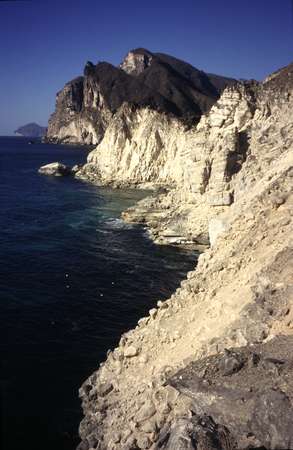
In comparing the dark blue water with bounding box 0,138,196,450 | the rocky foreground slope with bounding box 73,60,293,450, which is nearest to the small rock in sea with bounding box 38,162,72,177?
the dark blue water with bounding box 0,138,196,450

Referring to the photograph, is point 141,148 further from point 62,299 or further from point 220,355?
point 220,355

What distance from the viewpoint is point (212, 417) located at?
510 inches

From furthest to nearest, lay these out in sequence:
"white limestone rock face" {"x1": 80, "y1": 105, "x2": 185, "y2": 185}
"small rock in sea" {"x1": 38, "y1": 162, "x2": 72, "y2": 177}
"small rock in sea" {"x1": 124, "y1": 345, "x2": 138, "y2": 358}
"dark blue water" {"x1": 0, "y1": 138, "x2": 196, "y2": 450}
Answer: "small rock in sea" {"x1": 38, "y1": 162, "x2": 72, "y2": 177}, "white limestone rock face" {"x1": 80, "y1": 105, "x2": 185, "y2": 185}, "dark blue water" {"x1": 0, "y1": 138, "x2": 196, "y2": 450}, "small rock in sea" {"x1": 124, "y1": 345, "x2": 138, "y2": 358}

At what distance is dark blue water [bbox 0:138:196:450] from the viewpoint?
2053 cm

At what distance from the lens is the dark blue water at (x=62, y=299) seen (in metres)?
20.5

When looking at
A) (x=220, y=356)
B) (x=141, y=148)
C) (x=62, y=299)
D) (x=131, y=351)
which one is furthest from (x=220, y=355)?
(x=141, y=148)

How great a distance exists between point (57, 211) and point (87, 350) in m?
40.1

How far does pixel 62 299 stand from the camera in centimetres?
3309

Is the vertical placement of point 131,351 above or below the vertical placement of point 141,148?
below

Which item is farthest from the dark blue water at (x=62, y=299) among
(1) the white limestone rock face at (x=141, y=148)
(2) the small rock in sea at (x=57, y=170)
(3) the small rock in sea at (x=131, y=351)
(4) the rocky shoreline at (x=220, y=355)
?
(2) the small rock in sea at (x=57, y=170)

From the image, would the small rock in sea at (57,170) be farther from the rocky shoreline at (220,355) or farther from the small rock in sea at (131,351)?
the small rock in sea at (131,351)

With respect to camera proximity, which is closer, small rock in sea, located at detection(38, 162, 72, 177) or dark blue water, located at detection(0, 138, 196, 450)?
dark blue water, located at detection(0, 138, 196, 450)

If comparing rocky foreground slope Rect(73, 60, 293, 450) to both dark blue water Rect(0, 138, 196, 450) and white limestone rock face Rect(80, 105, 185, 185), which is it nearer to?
dark blue water Rect(0, 138, 196, 450)

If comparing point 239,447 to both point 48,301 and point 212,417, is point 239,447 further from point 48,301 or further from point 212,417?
point 48,301
